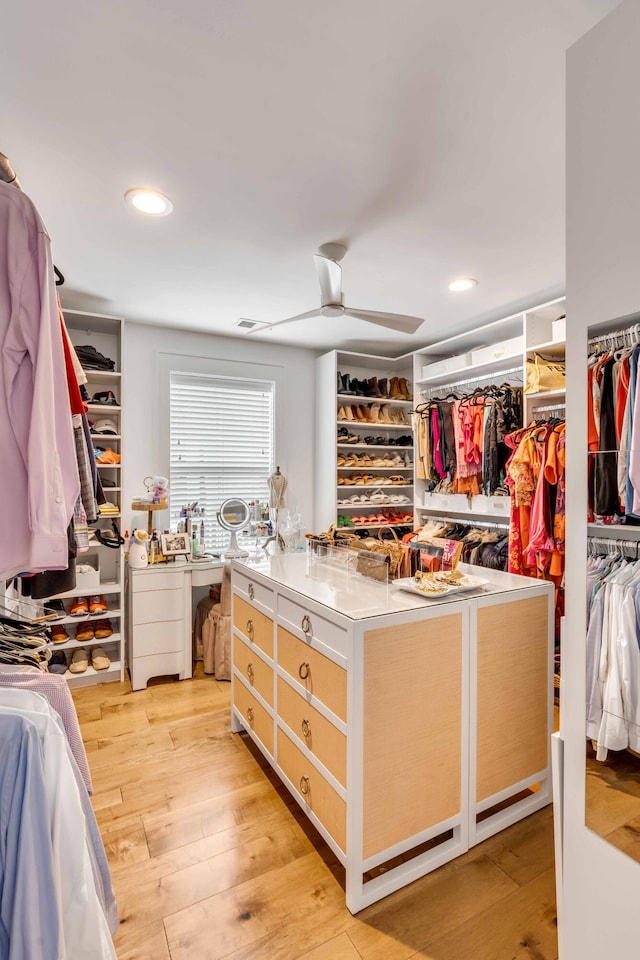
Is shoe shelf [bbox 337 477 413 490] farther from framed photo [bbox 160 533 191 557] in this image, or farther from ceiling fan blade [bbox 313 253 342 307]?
ceiling fan blade [bbox 313 253 342 307]

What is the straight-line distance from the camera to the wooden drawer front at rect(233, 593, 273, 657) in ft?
7.20

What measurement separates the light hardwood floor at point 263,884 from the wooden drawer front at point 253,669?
0.42 meters

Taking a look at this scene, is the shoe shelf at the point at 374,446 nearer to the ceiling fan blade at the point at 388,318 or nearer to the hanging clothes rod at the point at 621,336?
the ceiling fan blade at the point at 388,318

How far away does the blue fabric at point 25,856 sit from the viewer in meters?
0.74

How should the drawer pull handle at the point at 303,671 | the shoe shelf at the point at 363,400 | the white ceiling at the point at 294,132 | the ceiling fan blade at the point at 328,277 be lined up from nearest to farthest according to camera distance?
the white ceiling at the point at 294,132, the drawer pull handle at the point at 303,671, the ceiling fan blade at the point at 328,277, the shoe shelf at the point at 363,400

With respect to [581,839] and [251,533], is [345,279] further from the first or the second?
[581,839]

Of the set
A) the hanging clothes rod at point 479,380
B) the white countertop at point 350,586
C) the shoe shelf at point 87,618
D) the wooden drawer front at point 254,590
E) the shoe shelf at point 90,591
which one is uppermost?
the hanging clothes rod at point 479,380

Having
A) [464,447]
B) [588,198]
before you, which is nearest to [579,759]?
[588,198]

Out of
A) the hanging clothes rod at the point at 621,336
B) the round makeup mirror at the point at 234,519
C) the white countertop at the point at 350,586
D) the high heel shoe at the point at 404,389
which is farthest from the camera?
the high heel shoe at the point at 404,389

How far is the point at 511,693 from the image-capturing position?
6.22 ft

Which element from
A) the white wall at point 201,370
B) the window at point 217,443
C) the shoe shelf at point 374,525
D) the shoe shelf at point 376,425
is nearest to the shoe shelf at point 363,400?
the shoe shelf at point 376,425

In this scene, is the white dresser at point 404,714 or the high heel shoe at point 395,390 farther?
the high heel shoe at point 395,390

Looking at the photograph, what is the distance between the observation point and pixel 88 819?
0.99 metres

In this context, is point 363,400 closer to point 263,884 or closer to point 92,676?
point 92,676
